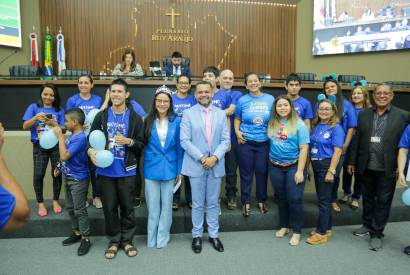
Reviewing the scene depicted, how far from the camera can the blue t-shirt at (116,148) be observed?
8.78 feet

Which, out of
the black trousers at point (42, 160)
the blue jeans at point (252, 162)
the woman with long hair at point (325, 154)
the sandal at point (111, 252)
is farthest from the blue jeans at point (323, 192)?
the black trousers at point (42, 160)

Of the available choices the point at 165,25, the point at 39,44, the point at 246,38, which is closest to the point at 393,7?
the point at 246,38

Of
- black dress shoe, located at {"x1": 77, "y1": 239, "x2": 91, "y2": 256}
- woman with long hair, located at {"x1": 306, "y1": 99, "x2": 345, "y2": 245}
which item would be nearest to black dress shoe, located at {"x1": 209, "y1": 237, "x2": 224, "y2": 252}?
woman with long hair, located at {"x1": 306, "y1": 99, "x2": 345, "y2": 245}

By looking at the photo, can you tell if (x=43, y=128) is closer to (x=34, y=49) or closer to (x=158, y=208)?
(x=158, y=208)

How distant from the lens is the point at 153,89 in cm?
461

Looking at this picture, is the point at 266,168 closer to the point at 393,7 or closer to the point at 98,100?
the point at 98,100

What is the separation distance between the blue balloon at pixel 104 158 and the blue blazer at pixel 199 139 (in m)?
0.62

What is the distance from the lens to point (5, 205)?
3.09 ft

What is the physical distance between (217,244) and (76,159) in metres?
1.44

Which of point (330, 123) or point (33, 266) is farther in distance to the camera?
point (330, 123)

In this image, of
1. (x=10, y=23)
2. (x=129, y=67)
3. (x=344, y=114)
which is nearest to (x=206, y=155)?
(x=344, y=114)

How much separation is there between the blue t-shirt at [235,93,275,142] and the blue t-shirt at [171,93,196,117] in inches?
21.2

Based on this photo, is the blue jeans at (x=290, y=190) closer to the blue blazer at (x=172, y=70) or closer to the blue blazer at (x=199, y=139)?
the blue blazer at (x=199, y=139)

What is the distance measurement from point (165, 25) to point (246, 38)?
7.13 ft
